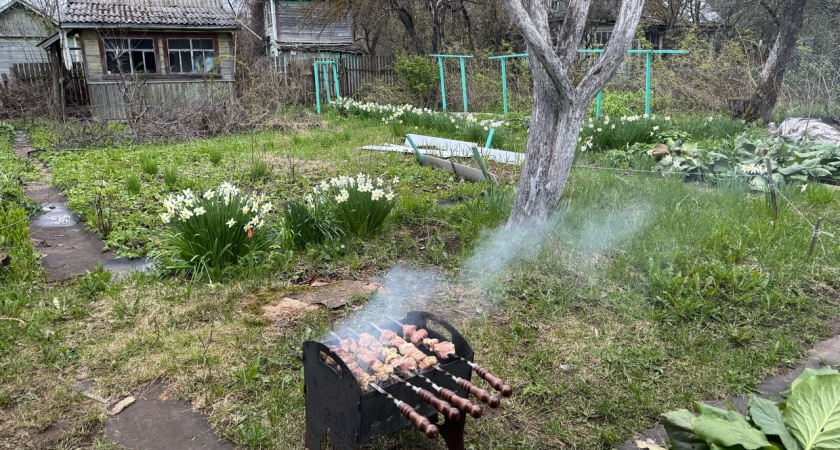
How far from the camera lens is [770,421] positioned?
1.88 meters

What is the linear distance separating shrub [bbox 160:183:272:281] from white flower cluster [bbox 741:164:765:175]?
466 centimetres

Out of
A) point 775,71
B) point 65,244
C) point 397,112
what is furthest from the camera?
point 397,112

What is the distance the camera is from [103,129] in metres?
10.8

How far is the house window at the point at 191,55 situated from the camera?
16906 mm

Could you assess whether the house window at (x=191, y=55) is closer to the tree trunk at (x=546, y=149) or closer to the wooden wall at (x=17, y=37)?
the wooden wall at (x=17, y=37)

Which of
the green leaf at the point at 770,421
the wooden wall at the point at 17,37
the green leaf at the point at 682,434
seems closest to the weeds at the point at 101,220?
the green leaf at the point at 682,434

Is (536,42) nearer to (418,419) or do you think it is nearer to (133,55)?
(418,419)

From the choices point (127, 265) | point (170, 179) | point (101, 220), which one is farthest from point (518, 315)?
point (170, 179)

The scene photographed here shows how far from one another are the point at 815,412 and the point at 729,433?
0.33 meters

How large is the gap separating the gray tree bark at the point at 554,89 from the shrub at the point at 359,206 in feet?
3.36

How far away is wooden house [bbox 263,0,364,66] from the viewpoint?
22469 mm

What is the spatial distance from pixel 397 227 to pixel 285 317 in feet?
5.62

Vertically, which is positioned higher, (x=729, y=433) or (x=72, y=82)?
(x=72, y=82)

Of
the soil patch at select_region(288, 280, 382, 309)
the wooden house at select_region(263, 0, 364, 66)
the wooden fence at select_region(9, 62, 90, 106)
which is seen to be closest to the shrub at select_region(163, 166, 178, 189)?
the soil patch at select_region(288, 280, 382, 309)
